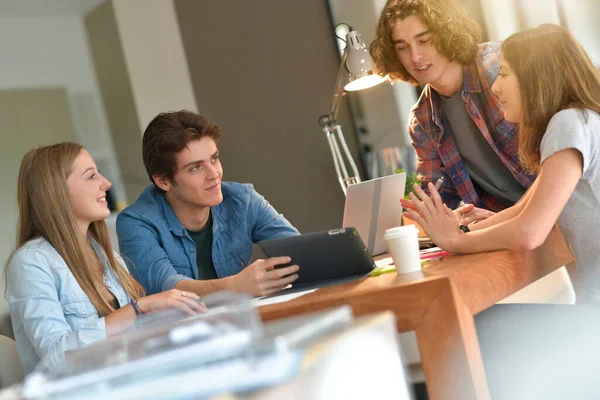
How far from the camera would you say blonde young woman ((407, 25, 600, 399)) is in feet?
4.86

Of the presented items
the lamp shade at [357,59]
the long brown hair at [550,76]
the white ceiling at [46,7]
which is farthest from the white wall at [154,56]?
the long brown hair at [550,76]

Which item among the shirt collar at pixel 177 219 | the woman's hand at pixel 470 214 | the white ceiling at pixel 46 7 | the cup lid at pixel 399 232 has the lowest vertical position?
the woman's hand at pixel 470 214

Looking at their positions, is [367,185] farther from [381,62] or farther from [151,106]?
[151,106]

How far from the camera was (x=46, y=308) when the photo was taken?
1775 mm

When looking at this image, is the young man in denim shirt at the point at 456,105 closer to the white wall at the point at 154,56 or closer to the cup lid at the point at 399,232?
the cup lid at the point at 399,232

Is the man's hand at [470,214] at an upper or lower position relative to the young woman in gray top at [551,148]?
lower

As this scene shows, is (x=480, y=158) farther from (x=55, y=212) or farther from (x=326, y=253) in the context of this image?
(x=55, y=212)

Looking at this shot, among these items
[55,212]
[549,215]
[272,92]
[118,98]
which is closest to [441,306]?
[549,215]

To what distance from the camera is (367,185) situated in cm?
214

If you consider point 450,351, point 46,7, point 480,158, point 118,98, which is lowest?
point 450,351

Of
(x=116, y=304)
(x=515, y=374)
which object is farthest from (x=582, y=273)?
(x=116, y=304)

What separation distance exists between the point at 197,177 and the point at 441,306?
1359 millimetres

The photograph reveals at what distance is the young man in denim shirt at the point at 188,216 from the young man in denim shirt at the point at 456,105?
1.93ft

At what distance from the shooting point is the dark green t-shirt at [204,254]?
2.59 m
